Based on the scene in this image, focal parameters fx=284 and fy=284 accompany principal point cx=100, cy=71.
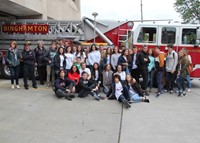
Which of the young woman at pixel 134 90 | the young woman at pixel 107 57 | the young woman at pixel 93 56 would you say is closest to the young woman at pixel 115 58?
the young woman at pixel 107 57

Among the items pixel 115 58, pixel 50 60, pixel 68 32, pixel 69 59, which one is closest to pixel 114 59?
pixel 115 58

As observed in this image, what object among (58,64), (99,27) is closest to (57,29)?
(99,27)

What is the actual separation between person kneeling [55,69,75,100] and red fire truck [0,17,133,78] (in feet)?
10.1

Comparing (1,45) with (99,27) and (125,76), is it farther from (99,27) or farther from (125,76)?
(125,76)

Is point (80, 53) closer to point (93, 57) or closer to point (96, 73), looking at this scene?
point (93, 57)

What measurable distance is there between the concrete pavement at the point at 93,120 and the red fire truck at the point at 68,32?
3.64 m

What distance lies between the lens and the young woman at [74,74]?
32.1ft

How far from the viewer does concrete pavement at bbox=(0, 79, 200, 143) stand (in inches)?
221

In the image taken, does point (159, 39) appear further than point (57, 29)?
No

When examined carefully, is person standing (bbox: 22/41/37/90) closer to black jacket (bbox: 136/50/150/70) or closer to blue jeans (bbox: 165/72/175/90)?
black jacket (bbox: 136/50/150/70)

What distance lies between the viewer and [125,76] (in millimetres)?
9500

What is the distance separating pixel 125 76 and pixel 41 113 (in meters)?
3.35

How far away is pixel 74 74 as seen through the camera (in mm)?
9836

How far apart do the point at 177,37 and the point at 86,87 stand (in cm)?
455
